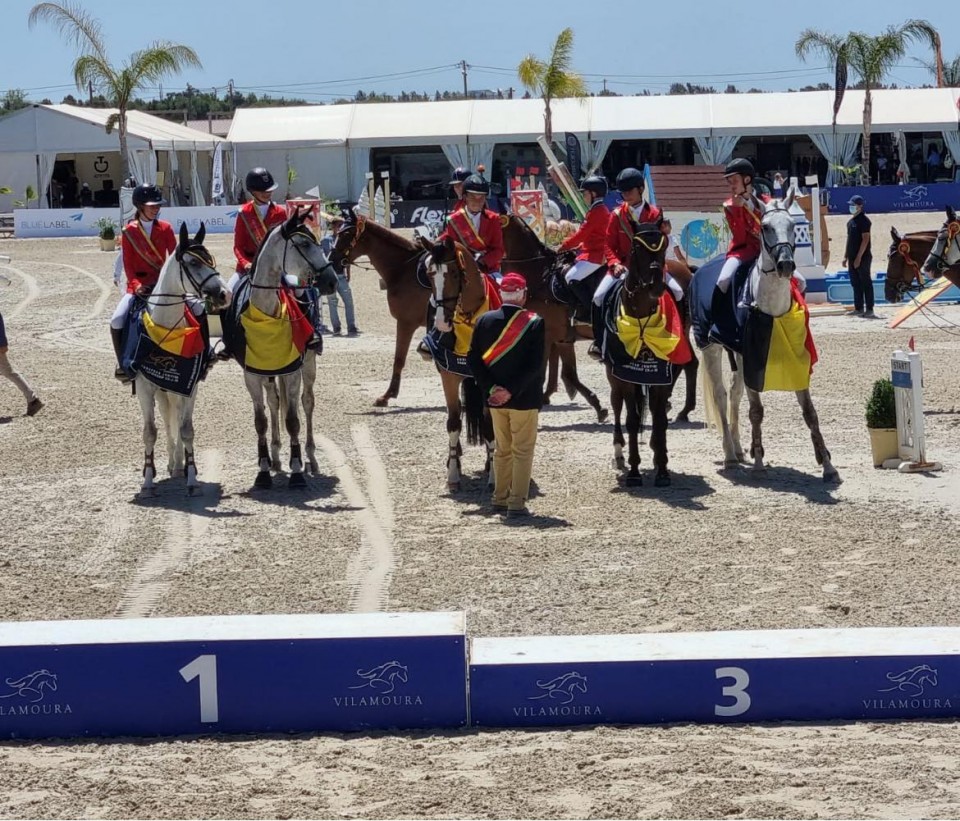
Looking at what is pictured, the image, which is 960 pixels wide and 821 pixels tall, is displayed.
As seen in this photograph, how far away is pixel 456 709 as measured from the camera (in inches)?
245

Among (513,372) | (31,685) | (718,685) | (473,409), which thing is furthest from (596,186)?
(31,685)

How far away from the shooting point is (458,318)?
36.1 feet

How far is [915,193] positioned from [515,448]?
116ft

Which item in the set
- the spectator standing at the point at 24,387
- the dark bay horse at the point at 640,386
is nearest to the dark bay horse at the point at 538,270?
the dark bay horse at the point at 640,386

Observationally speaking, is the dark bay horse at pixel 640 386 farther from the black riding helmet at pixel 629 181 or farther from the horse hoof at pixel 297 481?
the horse hoof at pixel 297 481

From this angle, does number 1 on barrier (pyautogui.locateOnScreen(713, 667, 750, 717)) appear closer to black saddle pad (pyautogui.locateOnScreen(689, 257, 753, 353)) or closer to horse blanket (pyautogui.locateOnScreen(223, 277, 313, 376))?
black saddle pad (pyautogui.locateOnScreen(689, 257, 753, 353))

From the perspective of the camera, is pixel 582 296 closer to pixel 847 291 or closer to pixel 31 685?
pixel 31 685

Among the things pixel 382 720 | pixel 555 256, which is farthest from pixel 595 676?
pixel 555 256

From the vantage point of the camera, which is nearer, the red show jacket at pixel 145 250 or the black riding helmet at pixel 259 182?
the red show jacket at pixel 145 250

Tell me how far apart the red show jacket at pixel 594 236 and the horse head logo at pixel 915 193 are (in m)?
31.3

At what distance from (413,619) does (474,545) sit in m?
3.00

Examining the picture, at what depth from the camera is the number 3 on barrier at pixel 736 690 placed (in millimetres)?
6117

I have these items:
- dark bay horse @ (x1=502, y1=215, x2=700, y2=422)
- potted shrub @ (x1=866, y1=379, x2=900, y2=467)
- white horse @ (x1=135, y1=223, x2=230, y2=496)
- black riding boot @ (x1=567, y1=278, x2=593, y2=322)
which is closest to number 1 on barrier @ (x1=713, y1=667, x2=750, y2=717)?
white horse @ (x1=135, y1=223, x2=230, y2=496)

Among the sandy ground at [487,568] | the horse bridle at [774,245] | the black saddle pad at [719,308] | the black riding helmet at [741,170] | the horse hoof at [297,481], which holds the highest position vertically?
the black riding helmet at [741,170]
